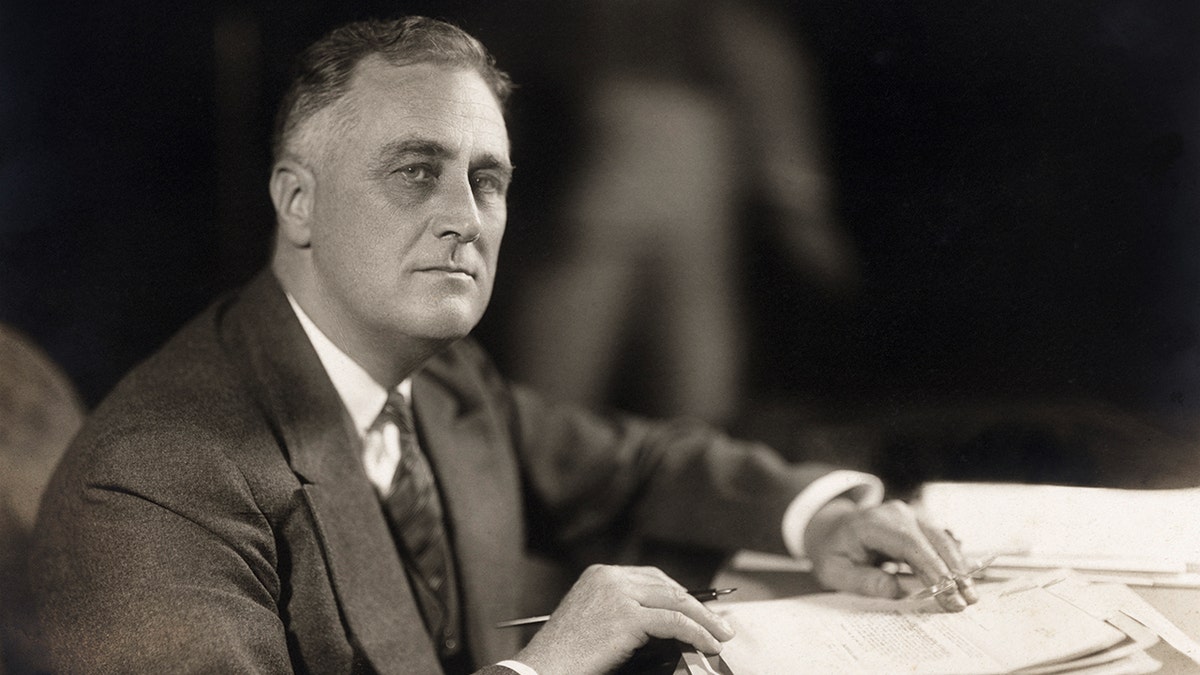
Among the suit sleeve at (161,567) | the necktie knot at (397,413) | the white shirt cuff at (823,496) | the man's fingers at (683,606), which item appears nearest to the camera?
the suit sleeve at (161,567)

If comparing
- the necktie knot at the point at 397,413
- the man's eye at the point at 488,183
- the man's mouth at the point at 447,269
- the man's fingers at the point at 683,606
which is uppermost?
the man's eye at the point at 488,183

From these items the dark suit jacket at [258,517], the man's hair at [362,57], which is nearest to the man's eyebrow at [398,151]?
the man's hair at [362,57]

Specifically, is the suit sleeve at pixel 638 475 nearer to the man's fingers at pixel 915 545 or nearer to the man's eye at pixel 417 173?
the man's fingers at pixel 915 545

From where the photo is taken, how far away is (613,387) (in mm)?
1472

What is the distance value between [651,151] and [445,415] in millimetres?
537

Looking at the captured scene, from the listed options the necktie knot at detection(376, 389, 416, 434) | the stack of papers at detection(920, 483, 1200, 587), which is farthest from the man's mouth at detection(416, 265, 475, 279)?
the stack of papers at detection(920, 483, 1200, 587)

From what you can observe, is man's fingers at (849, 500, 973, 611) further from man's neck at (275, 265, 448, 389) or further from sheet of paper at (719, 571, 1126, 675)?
man's neck at (275, 265, 448, 389)

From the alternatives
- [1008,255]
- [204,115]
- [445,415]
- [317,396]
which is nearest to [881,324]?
[1008,255]

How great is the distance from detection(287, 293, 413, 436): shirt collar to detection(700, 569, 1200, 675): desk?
564mm

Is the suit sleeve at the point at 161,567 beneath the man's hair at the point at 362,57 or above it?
beneath

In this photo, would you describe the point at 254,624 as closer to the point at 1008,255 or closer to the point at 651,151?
the point at 651,151

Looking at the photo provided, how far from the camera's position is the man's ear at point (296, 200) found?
4.09 ft

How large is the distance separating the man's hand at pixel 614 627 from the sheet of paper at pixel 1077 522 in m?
0.53

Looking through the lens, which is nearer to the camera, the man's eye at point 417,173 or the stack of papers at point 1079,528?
the man's eye at point 417,173
